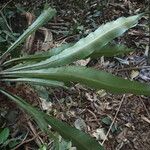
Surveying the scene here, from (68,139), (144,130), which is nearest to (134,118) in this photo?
(144,130)

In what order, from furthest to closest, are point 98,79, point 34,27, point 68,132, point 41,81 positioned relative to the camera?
point 34,27, point 41,81, point 68,132, point 98,79

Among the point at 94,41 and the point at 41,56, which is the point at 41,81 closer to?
the point at 41,56

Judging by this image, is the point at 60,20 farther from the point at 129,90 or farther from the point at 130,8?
the point at 129,90

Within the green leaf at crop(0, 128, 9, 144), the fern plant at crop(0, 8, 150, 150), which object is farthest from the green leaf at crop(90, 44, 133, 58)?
the green leaf at crop(0, 128, 9, 144)

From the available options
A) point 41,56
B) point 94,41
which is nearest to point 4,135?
point 41,56

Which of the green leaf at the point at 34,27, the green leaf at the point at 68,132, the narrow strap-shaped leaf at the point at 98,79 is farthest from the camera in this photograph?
the green leaf at the point at 34,27

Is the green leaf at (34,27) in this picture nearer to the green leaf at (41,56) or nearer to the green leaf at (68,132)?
the green leaf at (41,56)

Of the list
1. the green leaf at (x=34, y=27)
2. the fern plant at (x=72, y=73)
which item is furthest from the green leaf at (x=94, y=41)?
the green leaf at (x=34, y=27)
